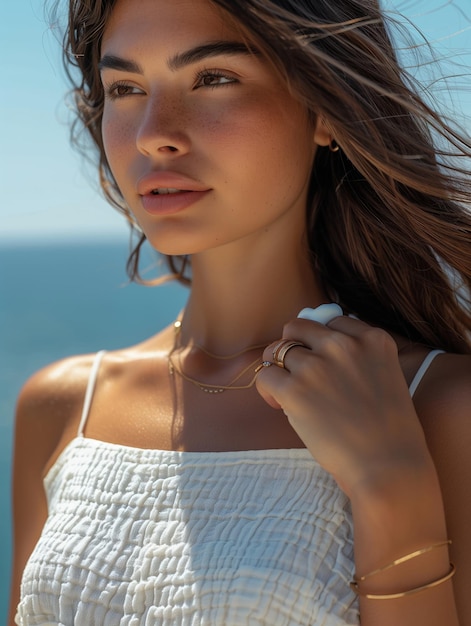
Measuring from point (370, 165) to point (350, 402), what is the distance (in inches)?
19.3

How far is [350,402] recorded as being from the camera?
55.7 inches

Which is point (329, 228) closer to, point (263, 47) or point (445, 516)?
point (263, 47)

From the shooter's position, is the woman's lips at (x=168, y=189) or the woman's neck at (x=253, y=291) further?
the woman's neck at (x=253, y=291)

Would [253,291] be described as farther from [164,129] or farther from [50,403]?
[50,403]

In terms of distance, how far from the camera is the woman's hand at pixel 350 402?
1363 millimetres

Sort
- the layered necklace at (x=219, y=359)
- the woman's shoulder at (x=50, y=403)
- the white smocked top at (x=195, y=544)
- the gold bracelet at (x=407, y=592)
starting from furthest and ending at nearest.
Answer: the woman's shoulder at (x=50, y=403)
the layered necklace at (x=219, y=359)
the white smocked top at (x=195, y=544)
the gold bracelet at (x=407, y=592)

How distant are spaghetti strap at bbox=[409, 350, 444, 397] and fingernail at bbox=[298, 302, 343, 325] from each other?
0.61 feet

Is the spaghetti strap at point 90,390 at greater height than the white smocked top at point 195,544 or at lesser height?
greater

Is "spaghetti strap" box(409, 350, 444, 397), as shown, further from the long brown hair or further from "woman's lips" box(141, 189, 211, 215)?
"woman's lips" box(141, 189, 211, 215)

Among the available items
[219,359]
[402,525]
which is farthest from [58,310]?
Answer: [402,525]

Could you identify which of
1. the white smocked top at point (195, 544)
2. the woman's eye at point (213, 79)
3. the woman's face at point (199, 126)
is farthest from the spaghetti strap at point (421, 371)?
the woman's eye at point (213, 79)

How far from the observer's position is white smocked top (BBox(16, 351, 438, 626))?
1.44m

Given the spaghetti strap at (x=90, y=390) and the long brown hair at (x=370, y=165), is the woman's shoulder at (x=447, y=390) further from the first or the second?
the spaghetti strap at (x=90, y=390)

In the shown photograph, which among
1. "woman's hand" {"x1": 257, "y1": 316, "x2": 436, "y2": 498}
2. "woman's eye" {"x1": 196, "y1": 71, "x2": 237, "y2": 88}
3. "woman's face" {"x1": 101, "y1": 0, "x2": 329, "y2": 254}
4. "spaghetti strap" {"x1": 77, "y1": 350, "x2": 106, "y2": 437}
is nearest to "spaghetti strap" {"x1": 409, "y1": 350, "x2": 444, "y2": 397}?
"woman's hand" {"x1": 257, "y1": 316, "x2": 436, "y2": 498}
